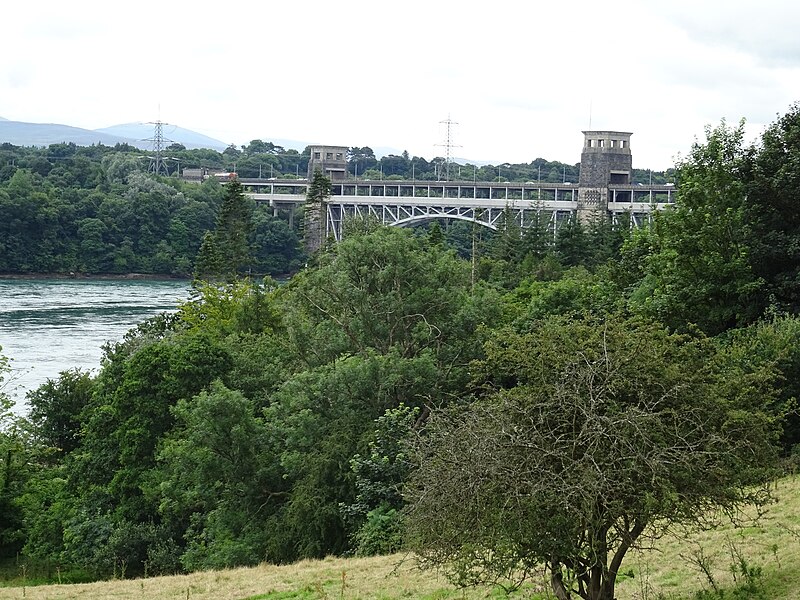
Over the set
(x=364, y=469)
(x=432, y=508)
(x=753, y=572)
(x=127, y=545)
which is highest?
(x=432, y=508)

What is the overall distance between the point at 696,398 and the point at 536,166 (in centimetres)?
15100

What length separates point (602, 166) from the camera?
81750 millimetres

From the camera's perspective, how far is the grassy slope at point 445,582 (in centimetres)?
1130

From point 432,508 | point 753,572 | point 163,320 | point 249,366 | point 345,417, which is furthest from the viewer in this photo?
point 163,320

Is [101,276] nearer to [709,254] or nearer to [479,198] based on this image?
[479,198]

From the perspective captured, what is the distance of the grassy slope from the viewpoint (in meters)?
11.3

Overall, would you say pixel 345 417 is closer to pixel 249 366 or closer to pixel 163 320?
Result: pixel 249 366

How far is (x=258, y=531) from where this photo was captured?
2073cm

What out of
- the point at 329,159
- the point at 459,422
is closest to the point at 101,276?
the point at 329,159

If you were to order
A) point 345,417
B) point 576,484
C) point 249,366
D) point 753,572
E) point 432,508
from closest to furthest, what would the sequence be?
point 576,484 → point 432,508 → point 753,572 → point 345,417 → point 249,366

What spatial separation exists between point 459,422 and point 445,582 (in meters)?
4.09

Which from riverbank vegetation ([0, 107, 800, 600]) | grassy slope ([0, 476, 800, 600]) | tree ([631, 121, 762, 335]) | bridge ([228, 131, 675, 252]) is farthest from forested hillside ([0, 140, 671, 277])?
grassy slope ([0, 476, 800, 600])

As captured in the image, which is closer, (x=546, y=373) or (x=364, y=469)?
(x=546, y=373)

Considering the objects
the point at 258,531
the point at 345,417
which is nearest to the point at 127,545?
the point at 258,531
